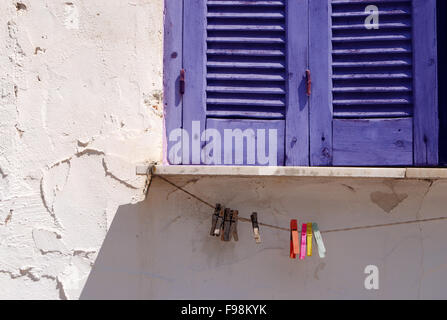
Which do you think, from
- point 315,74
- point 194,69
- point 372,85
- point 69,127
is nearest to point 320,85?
point 315,74

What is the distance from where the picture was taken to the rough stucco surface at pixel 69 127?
2102mm

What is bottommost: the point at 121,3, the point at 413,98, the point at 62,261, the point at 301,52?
the point at 62,261

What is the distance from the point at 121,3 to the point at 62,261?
1081 mm

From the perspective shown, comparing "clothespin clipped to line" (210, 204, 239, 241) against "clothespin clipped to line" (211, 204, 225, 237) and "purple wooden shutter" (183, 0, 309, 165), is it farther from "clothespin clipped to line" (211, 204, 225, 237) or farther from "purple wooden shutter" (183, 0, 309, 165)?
"purple wooden shutter" (183, 0, 309, 165)

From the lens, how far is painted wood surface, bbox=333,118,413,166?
2121 mm

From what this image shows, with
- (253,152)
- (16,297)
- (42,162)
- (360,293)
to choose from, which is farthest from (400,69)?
(16,297)

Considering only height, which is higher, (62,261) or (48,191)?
(48,191)

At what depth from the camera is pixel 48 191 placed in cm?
212

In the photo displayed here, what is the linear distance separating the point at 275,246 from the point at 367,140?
57 cm

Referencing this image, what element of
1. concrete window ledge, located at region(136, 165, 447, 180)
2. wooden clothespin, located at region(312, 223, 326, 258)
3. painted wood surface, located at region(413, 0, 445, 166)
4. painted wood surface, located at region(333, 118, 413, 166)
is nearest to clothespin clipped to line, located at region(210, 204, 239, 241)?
concrete window ledge, located at region(136, 165, 447, 180)

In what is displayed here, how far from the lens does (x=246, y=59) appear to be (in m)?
2.19

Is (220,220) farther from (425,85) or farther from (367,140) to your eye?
(425,85)
